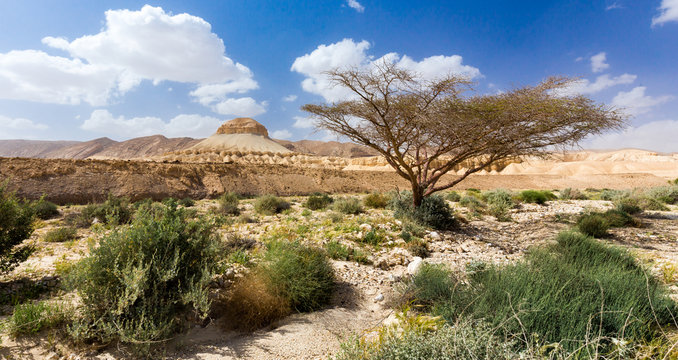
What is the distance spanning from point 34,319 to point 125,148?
424ft

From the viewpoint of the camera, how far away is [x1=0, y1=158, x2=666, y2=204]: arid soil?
702 inches

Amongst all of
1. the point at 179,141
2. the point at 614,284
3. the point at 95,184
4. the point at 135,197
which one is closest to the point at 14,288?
the point at 614,284

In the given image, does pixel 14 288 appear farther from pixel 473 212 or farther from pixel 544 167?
pixel 544 167

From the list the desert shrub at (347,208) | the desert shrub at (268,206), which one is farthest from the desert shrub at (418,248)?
the desert shrub at (268,206)

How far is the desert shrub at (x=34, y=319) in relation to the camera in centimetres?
332

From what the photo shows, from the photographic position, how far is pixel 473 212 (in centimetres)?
1250

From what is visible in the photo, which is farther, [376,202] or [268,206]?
[376,202]

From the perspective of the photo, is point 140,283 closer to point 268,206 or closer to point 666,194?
point 268,206

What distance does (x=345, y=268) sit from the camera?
222 inches

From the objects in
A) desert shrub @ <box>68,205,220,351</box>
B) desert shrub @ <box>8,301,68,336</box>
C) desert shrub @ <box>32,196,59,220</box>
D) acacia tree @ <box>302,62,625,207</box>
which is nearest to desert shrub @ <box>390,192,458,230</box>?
acacia tree @ <box>302,62,625,207</box>

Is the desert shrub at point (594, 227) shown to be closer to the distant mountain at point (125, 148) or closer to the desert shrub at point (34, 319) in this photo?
the desert shrub at point (34, 319)

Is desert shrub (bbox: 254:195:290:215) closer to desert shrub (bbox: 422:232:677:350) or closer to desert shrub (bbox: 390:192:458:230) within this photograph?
desert shrub (bbox: 390:192:458:230)

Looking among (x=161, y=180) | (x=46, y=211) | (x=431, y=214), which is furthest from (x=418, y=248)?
(x=161, y=180)

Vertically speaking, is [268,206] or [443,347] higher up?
[443,347]
